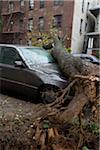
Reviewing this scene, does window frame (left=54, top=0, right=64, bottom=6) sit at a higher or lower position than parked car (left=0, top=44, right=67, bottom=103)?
higher

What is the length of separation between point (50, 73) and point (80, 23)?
2123 centimetres

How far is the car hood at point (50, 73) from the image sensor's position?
5.28 meters

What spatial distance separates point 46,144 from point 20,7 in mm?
20641

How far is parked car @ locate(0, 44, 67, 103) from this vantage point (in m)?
5.42

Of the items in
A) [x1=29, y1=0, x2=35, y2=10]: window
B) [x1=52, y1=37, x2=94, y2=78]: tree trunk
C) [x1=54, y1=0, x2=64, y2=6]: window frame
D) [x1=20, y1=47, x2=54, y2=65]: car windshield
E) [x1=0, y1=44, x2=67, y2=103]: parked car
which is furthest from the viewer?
[x1=54, y1=0, x2=64, y2=6]: window frame

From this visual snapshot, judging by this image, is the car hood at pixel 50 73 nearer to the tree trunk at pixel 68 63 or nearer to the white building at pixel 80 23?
the tree trunk at pixel 68 63

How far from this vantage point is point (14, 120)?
12.2 feet

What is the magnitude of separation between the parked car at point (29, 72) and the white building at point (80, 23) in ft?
56.2

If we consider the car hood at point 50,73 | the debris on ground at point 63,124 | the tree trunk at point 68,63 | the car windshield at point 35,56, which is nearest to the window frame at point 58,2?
the tree trunk at point 68,63

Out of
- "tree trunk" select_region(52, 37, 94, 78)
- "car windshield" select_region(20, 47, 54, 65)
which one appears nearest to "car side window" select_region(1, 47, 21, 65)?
"car windshield" select_region(20, 47, 54, 65)

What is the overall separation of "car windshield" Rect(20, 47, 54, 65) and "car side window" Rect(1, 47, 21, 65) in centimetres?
19

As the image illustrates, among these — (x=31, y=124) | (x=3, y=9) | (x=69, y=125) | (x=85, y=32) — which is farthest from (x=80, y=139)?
(x=85, y=32)

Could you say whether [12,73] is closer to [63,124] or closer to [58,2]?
[63,124]

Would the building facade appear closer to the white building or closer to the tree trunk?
the white building
